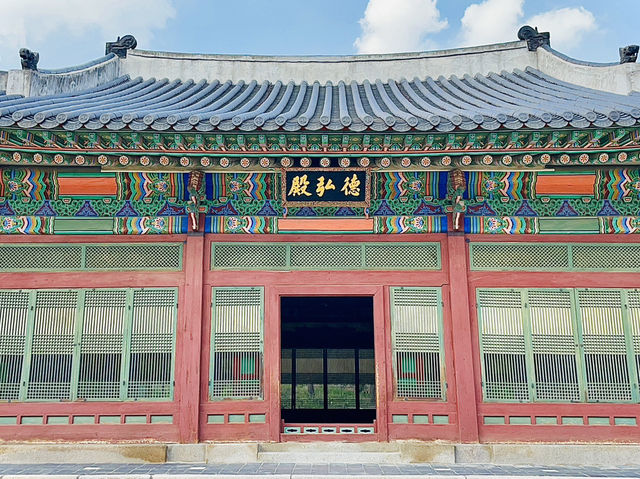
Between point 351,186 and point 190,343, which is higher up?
point 351,186

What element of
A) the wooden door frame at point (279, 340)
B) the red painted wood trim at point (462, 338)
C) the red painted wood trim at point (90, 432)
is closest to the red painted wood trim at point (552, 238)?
the red painted wood trim at point (462, 338)

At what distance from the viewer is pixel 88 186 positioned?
24.1ft

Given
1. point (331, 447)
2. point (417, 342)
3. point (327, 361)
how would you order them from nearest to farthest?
point (331, 447) < point (417, 342) < point (327, 361)

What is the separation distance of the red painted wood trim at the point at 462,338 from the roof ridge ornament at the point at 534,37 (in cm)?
633

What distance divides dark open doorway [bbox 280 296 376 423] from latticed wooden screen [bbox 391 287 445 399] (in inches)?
173

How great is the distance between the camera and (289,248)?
24.4ft

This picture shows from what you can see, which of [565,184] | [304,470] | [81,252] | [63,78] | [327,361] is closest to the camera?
[304,470]

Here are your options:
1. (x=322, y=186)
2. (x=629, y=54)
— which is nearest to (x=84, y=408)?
(x=322, y=186)

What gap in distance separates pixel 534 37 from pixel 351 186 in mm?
6977

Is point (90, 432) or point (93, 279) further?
point (93, 279)

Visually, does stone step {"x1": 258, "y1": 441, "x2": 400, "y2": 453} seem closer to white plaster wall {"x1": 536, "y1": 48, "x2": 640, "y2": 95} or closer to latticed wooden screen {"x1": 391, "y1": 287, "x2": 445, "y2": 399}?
latticed wooden screen {"x1": 391, "y1": 287, "x2": 445, "y2": 399}

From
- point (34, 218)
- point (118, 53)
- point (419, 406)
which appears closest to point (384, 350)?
point (419, 406)

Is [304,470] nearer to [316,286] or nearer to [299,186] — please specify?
[316,286]

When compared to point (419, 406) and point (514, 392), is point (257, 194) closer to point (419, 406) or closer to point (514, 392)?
point (419, 406)
